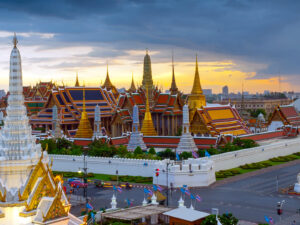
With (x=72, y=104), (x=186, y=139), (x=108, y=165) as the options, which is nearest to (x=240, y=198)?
(x=108, y=165)

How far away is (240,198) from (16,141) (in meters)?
16.3

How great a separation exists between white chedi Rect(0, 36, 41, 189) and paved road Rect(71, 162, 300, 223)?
Result: 10.5 metres

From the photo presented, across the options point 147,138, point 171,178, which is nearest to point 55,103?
point 147,138

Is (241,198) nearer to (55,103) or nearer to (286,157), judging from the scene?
(286,157)

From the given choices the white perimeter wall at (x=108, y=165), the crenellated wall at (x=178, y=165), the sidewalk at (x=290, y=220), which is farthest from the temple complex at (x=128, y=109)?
the sidewalk at (x=290, y=220)

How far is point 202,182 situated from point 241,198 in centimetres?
446

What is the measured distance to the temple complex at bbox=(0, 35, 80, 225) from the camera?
13.7 m

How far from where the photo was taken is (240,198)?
1081 inches

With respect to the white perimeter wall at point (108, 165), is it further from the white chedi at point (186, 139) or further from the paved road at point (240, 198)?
the white chedi at point (186, 139)

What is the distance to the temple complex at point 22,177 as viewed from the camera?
13664 millimetres

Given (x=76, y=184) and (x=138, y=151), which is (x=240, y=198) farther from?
(x=138, y=151)

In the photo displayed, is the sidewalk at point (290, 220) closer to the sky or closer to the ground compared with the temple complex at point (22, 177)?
closer to the ground

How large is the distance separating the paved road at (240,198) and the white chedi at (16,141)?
34.5 feet

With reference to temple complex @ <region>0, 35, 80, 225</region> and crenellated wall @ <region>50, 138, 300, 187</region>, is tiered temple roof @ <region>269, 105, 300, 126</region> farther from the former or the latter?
temple complex @ <region>0, 35, 80, 225</region>
